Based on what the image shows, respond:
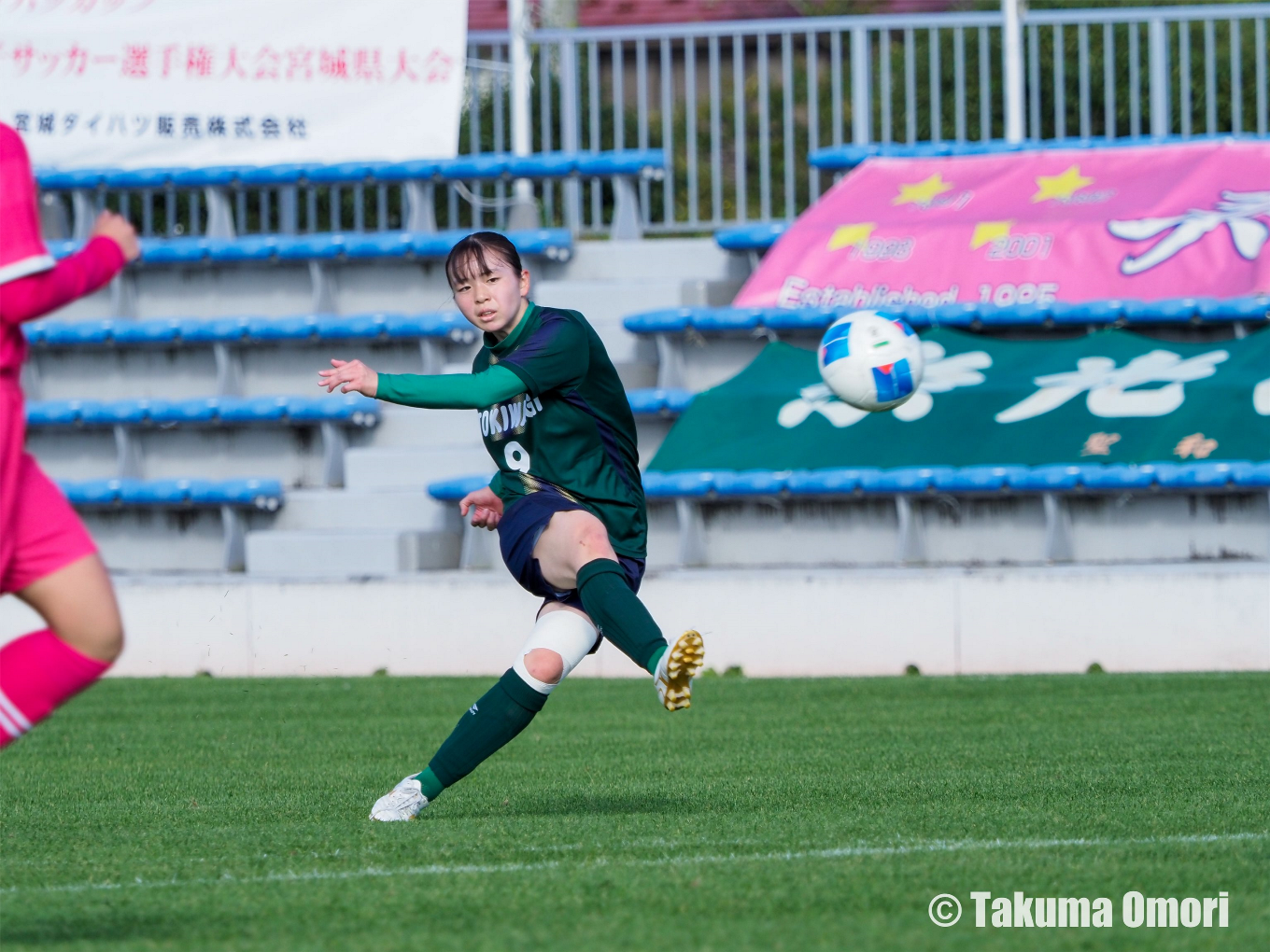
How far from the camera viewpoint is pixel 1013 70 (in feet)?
41.7

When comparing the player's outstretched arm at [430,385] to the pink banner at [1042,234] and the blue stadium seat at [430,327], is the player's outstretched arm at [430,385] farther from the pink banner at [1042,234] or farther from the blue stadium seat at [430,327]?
the pink banner at [1042,234]

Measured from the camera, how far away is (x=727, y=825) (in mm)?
4566

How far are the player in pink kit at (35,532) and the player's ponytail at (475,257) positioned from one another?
1.34 metres

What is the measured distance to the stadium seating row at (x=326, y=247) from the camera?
11.9m

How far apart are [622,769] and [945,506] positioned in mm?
4600

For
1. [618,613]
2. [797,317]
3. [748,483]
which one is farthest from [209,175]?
[618,613]

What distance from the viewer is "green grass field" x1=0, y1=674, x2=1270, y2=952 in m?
3.35

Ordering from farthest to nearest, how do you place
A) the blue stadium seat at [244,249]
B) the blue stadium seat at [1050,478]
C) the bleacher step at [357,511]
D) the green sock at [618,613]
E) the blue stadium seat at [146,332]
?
the blue stadium seat at [244,249]
the blue stadium seat at [146,332]
the bleacher step at [357,511]
the blue stadium seat at [1050,478]
the green sock at [618,613]

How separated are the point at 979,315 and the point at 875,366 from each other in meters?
3.30

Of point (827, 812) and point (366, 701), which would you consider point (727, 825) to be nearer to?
point (827, 812)

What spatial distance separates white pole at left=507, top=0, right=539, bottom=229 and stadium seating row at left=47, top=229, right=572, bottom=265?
0.71m

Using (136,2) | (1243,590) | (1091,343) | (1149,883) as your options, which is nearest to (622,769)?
(1149,883)

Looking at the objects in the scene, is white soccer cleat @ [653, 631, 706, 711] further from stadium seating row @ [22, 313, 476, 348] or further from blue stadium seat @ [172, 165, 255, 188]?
blue stadium seat @ [172, 165, 255, 188]

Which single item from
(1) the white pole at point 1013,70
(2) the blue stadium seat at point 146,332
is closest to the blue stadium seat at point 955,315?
(1) the white pole at point 1013,70
